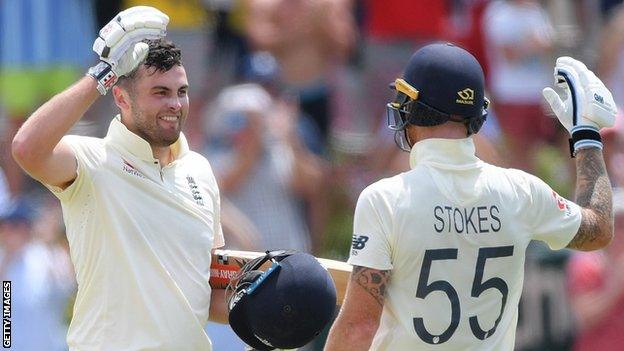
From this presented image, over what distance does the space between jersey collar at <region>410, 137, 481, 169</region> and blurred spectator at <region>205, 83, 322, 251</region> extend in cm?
473

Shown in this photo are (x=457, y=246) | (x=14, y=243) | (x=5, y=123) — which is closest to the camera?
(x=457, y=246)

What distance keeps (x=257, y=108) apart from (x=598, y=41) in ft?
10.4

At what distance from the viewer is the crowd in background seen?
1014 cm

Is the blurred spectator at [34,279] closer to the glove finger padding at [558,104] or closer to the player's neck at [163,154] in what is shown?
the player's neck at [163,154]

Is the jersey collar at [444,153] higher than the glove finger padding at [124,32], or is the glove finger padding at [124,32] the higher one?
the glove finger padding at [124,32]

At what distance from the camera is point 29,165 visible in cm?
587

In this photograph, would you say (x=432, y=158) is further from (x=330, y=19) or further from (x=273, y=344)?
(x=330, y=19)

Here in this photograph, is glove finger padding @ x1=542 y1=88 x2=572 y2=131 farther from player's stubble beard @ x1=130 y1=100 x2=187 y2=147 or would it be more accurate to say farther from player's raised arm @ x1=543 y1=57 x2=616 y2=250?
player's stubble beard @ x1=130 y1=100 x2=187 y2=147

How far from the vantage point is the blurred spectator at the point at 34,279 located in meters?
9.88

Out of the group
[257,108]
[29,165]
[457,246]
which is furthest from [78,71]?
[457,246]

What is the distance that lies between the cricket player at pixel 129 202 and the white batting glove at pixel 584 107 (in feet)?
5.76

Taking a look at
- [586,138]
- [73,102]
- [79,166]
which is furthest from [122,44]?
[586,138]

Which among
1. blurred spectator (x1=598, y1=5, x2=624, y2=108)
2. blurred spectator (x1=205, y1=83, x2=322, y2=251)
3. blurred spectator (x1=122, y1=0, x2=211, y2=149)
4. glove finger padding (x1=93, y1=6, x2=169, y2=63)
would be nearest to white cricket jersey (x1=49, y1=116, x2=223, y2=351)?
glove finger padding (x1=93, y1=6, x2=169, y2=63)

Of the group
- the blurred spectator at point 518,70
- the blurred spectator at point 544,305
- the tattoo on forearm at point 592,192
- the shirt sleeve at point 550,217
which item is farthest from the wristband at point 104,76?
the blurred spectator at point 518,70
